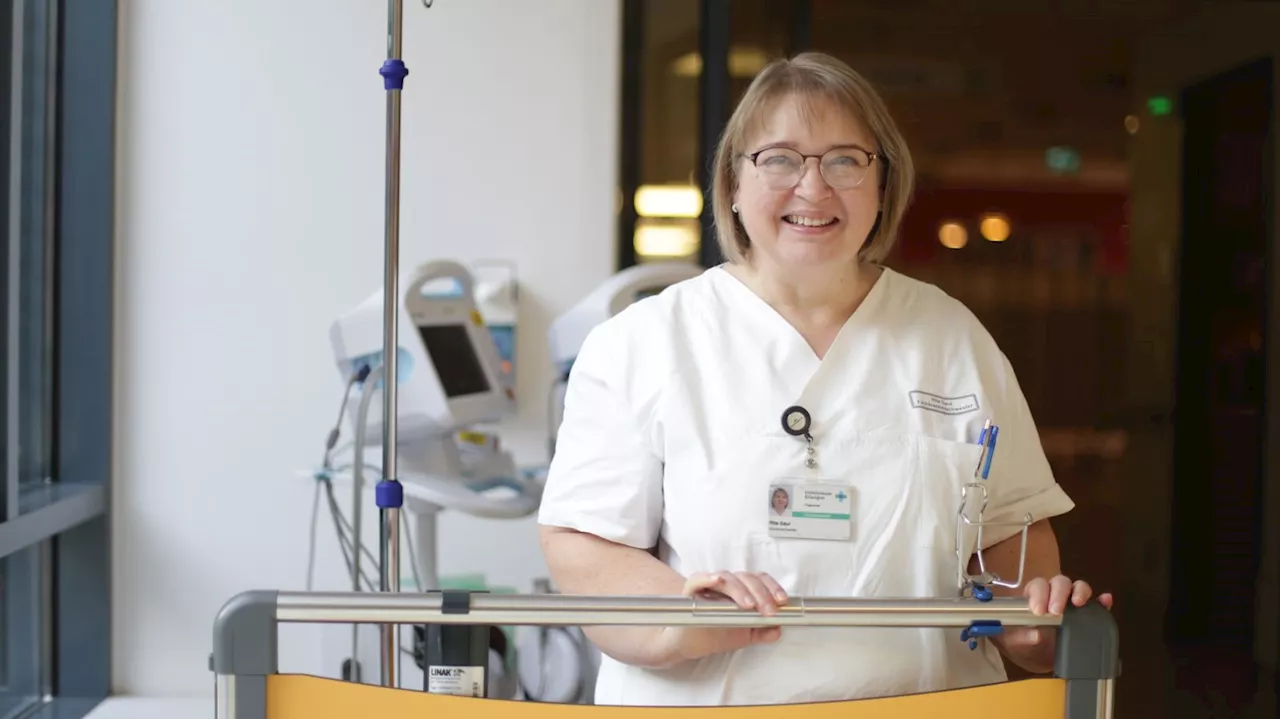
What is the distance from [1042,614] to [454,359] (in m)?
1.80

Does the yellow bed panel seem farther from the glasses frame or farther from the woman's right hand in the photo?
A: the glasses frame

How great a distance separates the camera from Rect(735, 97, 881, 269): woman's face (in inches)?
60.6

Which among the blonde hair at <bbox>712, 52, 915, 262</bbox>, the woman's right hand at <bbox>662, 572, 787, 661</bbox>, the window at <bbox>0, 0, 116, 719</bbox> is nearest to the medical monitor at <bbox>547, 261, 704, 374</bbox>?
the blonde hair at <bbox>712, 52, 915, 262</bbox>

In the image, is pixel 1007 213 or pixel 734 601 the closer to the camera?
pixel 734 601

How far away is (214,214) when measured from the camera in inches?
144

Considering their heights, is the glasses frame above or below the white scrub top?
above

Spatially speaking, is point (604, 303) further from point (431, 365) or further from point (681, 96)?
point (681, 96)

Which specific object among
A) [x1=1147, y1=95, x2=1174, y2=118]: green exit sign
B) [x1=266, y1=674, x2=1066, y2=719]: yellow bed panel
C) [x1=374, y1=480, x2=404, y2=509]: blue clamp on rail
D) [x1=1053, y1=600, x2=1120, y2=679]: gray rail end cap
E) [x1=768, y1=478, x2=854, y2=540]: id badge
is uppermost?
[x1=1147, y1=95, x2=1174, y2=118]: green exit sign

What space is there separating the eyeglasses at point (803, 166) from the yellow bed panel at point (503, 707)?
612mm

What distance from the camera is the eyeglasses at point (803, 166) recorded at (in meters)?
1.54

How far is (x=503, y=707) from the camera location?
1292mm

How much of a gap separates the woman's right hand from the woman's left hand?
28 cm

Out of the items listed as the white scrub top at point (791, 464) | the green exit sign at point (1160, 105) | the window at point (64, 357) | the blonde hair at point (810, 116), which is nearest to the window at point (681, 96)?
the green exit sign at point (1160, 105)

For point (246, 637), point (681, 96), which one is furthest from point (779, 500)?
point (681, 96)
